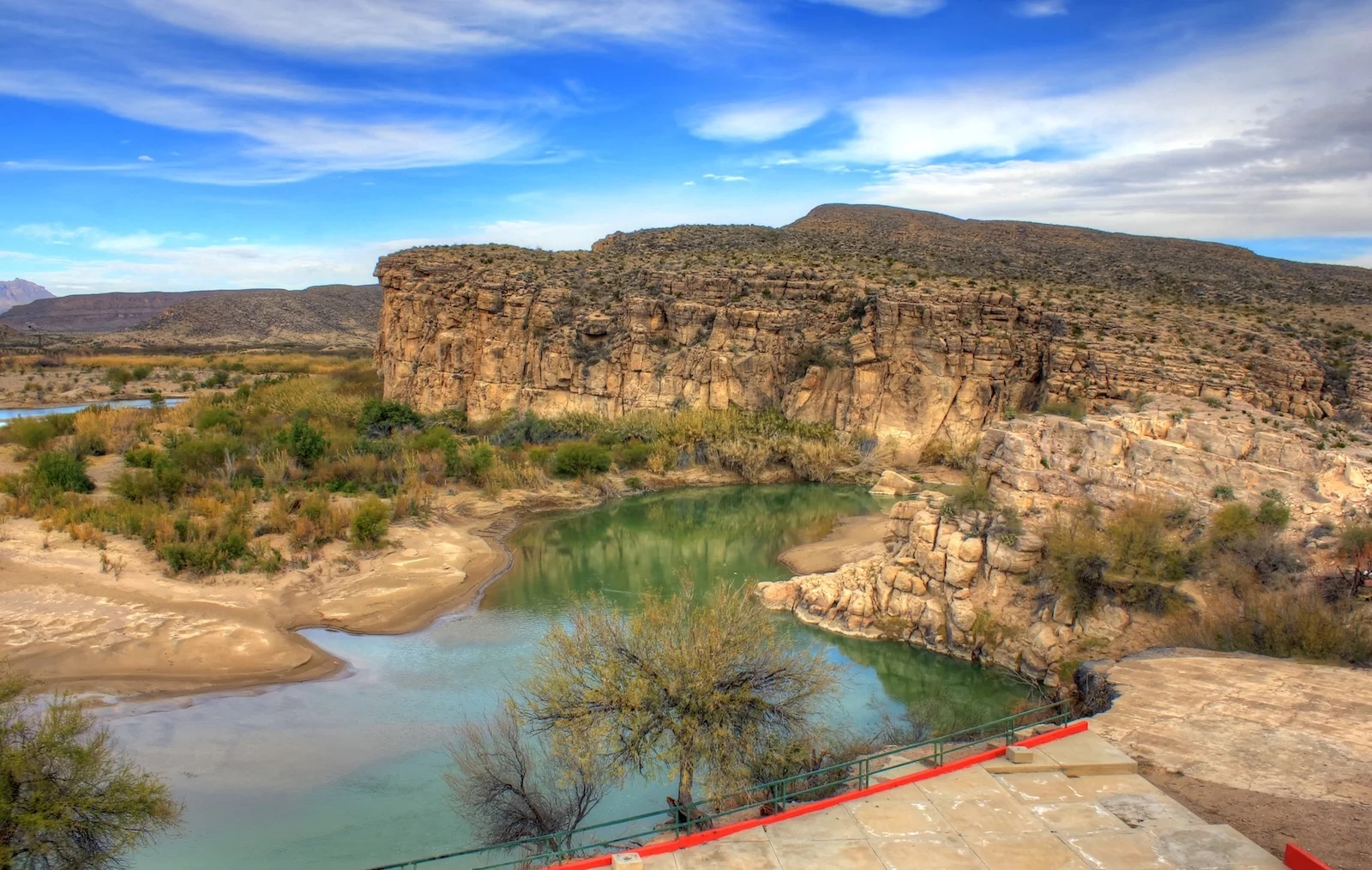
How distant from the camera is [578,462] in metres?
35.4

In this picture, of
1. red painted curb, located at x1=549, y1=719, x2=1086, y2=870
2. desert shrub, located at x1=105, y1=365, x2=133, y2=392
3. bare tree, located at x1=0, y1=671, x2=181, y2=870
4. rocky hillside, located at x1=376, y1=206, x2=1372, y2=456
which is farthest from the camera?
desert shrub, located at x1=105, y1=365, x2=133, y2=392

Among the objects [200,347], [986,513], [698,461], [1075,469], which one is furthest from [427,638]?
[200,347]

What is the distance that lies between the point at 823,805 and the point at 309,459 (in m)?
27.3

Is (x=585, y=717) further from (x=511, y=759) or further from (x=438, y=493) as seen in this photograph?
(x=438, y=493)

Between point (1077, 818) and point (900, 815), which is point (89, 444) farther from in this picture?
point (1077, 818)

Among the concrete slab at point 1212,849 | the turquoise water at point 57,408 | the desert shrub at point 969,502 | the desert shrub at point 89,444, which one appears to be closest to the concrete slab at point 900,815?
the concrete slab at point 1212,849

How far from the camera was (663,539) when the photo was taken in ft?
98.2

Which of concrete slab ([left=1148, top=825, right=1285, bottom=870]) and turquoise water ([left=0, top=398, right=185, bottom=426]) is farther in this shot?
turquoise water ([left=0, top=398, right=185, bottom=426])

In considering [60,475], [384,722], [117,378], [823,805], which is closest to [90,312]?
[117,378]

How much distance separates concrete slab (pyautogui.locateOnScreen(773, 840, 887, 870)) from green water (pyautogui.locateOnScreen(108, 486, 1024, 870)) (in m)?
4.57

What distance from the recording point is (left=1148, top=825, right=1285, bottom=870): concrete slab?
Result: 845 centimetres

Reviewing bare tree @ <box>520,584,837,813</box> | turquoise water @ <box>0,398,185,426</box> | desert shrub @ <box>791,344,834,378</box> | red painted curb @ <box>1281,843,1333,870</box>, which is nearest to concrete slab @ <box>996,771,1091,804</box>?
red painted curb @ <box>1281,843,1333,870</box>

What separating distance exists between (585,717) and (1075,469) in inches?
596

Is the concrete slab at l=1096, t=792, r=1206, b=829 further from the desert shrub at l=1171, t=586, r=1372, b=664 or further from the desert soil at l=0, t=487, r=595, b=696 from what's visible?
the desert soil at l=0, t=487, r=595, b=696
